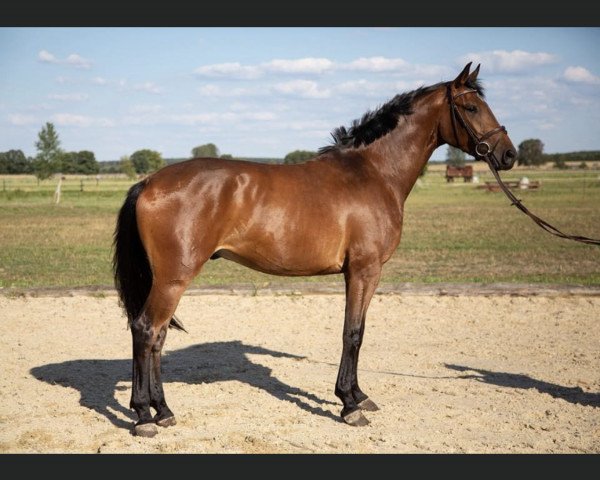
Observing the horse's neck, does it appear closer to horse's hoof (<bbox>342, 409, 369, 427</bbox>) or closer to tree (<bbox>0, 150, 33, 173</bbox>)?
horse's hoof (<bbox>342, 409, 369, 427</bbox>)

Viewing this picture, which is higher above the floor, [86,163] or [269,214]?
[86,163]

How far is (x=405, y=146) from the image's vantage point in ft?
19.3

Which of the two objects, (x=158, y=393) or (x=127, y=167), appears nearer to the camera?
(x=158, y=393)

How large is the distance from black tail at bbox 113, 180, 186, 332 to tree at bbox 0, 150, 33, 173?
39278 mm

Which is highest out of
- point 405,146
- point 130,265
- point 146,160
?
point 146,160

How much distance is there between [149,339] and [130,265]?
0.70 meters

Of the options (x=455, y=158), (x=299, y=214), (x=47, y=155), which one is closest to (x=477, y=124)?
(x=299, y=214)

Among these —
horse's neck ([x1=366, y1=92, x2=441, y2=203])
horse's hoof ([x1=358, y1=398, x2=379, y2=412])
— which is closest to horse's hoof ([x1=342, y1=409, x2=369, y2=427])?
horse's hoof ([x1=358, y1=398, x2=379, y2=412])

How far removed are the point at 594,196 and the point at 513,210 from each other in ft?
37.7

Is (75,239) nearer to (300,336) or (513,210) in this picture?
(300,336)

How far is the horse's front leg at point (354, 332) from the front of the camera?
5477 millimetres

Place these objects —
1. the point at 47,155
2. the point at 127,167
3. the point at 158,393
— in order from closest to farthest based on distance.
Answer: the point at 158,393, the point at 47,155, the point at 127,167

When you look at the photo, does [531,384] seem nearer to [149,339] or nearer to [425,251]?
[149,339]

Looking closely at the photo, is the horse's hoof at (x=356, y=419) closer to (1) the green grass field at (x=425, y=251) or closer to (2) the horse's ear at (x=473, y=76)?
(2) the horse's ear at (x=473, y=76)
